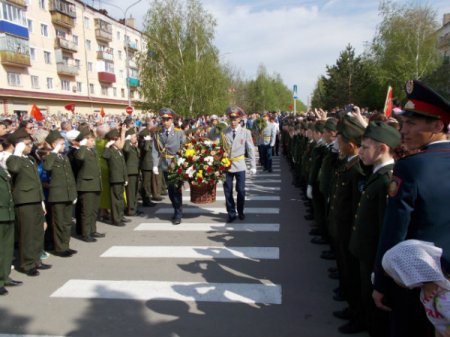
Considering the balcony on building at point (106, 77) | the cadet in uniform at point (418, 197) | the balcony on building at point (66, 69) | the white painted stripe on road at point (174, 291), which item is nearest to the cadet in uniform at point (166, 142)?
the white painted stripe on road at point (174, 291)

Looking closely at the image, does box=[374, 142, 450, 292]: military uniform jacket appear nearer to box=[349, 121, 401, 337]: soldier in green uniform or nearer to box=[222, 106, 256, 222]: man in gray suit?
box=[349, 121, 401, 337]: soldier in green uniform

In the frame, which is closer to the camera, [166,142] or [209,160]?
[209,160]

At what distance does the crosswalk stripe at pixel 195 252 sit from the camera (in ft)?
19.6

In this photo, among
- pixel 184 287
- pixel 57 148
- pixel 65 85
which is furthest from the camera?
pixel 65 85

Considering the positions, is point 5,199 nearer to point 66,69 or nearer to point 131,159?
point 131,159

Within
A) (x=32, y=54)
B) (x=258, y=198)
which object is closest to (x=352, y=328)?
(x=258, y=198)

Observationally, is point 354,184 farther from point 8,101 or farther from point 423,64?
point 423,64

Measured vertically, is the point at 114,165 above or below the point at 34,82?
below

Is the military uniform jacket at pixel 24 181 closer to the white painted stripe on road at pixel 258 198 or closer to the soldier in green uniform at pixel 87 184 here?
the soldier in green uniform at pixel 87 184

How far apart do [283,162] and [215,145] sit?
33.1 ft

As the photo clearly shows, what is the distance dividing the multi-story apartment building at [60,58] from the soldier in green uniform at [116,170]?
24.7m

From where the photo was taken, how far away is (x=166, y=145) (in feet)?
27.7

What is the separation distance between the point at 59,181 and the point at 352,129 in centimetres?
451

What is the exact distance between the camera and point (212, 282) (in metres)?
5.02
